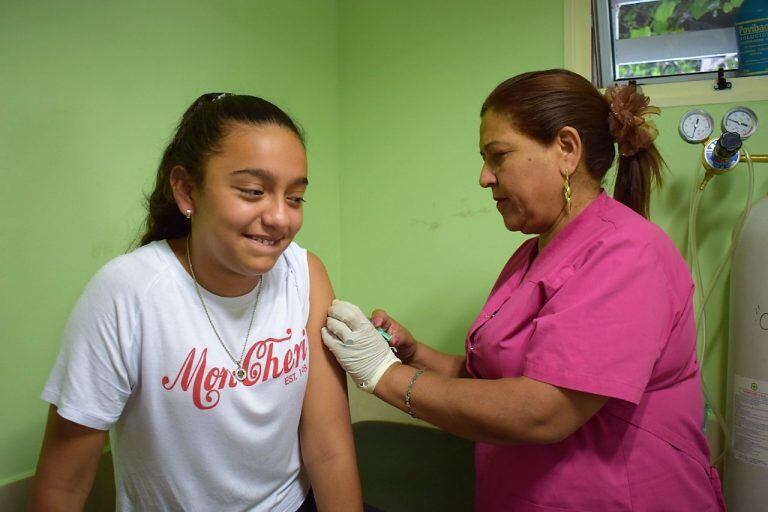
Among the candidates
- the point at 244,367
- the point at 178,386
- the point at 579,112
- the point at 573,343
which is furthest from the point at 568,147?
the point at 178,386

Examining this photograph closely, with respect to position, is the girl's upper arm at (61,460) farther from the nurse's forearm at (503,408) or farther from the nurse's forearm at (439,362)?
the nurse's forearm at (439,362)

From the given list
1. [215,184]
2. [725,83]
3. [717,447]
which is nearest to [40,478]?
[215,184]

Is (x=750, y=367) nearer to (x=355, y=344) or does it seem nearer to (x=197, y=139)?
(x=355, y=344)

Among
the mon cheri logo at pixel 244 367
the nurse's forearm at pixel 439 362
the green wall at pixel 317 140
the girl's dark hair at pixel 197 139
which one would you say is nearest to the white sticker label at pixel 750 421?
the green wall at pixel 317 140

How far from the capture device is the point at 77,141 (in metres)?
1.20

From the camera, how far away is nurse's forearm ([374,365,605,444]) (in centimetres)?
93

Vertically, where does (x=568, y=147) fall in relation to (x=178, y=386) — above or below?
above

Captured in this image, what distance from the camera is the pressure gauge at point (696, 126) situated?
4.68 feet

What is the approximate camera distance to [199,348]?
3.01 feet

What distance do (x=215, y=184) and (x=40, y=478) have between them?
0.57m

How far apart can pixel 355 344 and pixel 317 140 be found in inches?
43.2

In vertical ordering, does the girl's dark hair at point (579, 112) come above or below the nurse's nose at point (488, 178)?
above

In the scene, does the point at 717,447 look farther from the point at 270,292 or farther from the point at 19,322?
the point at 19,322

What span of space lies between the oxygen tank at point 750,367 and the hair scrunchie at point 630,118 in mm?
469
